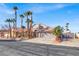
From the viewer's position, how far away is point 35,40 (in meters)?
19.9

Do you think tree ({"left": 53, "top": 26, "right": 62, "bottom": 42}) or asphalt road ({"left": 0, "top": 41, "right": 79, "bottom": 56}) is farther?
tree ({"left": 53, "top": 26, "right": 62, "bottom": 42})

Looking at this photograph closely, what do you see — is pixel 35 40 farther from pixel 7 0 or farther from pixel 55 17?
pixel 7 0

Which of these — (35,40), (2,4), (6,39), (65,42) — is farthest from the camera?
(6,39)

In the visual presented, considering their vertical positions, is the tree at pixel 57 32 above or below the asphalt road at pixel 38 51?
Result: above

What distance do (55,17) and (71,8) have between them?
0.86m

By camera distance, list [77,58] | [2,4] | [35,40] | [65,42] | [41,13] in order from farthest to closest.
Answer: [35,40] < [65,42] < [41,13] < [2,4] < [77,58]

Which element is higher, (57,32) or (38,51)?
(57,32)

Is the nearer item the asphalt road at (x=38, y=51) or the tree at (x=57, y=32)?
the asphalt road at (x=38, y=51)

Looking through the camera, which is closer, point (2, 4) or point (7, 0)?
point (7, 0)

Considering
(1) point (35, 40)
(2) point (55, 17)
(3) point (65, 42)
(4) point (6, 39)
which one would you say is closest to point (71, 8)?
(2) point (55, 17)

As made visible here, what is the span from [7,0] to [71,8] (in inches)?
122

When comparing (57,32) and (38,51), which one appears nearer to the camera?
(38,51)

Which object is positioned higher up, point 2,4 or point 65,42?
point 2,4

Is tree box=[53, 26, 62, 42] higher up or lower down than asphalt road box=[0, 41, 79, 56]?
higher up
